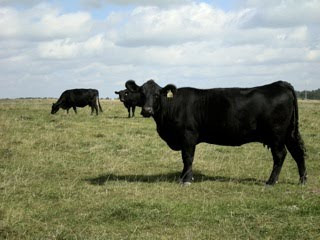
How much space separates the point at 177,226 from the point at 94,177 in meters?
4.45

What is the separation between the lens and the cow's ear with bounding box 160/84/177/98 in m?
9.95

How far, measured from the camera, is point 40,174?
1074 cm

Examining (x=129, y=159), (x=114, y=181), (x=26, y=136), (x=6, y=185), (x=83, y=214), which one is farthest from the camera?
(x=26, y=136)

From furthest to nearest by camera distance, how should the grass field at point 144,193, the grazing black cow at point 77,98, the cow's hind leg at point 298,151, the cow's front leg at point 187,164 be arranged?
1. the grazing black cow at point 77,98
2. the cow's hind leg at point 298,151
3. the cow's front leg at point 187,164
4. the grass field at point 144,193

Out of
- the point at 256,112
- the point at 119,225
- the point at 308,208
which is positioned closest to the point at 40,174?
the point at 119,225

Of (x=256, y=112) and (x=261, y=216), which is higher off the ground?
(x=256, y=112)

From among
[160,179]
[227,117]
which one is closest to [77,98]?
[160,179]

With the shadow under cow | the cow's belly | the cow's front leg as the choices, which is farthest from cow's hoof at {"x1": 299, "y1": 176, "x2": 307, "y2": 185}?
the cow's front leg

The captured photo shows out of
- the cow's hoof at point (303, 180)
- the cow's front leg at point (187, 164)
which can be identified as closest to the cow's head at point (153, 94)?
the cow's front leg at point (187, 164)

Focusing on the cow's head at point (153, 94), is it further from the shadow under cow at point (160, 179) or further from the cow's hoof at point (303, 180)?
the cow's hoof at point (303, 180)

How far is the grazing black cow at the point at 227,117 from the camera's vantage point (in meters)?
9.79

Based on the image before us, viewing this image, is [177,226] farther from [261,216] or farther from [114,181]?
[114,181]

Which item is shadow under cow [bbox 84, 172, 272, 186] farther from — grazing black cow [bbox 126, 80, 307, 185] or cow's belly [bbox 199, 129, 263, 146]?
cow's belly [bbox 199, 129, 263, 146]

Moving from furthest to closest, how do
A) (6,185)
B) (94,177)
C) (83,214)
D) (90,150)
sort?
(90,150), (94,177), (6,185), (83,214)
